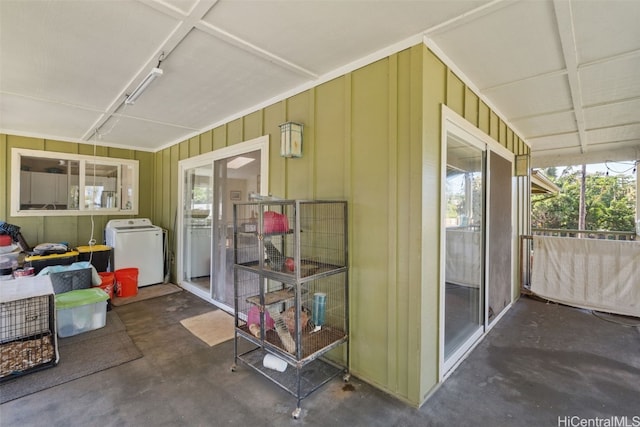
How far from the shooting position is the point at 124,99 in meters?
3.12

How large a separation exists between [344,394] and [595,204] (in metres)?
18.6

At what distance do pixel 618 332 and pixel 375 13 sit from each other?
4.42m

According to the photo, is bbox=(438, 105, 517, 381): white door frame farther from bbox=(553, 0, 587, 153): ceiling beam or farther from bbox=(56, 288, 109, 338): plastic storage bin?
bbox=(56, 288, 109, 338): plastic storage bin

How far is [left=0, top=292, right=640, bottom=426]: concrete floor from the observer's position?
76.2 inches

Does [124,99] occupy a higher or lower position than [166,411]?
higher

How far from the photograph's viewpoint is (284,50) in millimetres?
2180

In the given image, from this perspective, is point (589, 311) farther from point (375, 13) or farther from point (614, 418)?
point (375, 13)

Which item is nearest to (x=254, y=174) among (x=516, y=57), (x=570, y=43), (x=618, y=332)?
(x=516, y=57)

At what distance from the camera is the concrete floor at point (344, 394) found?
6.35 ft

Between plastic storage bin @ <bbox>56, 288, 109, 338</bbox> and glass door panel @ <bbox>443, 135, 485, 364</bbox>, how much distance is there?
375 cm

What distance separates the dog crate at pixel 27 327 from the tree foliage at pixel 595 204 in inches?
635

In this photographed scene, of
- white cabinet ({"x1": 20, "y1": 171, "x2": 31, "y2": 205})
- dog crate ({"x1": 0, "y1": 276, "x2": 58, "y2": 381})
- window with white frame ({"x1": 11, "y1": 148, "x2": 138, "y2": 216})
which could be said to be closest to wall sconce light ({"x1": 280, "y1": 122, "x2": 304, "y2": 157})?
dog crate ({"x1": 0, "y1": 276, "x2": 58, "y2": 381})

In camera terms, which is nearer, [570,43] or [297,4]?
[297,4]

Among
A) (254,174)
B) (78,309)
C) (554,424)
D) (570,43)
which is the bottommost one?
(554,424)
